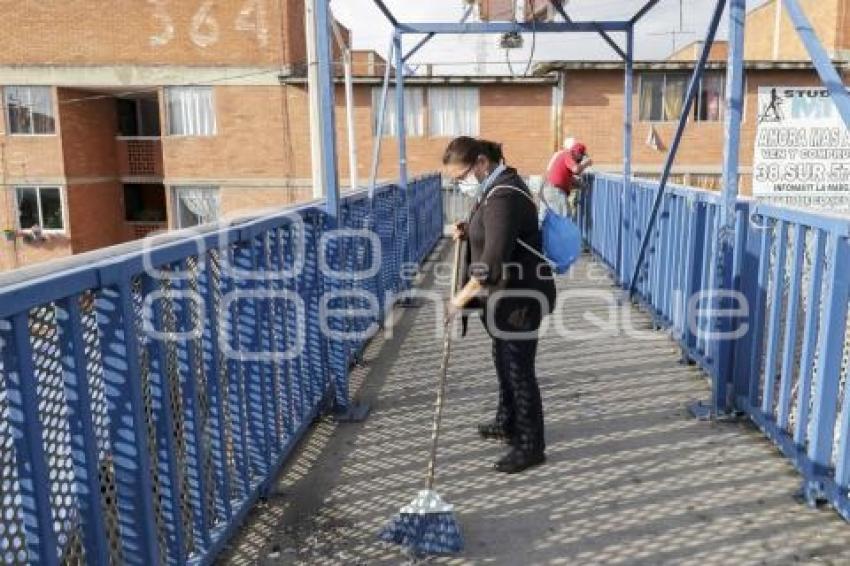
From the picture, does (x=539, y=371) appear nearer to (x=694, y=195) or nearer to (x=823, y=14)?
(x=694, y=195)

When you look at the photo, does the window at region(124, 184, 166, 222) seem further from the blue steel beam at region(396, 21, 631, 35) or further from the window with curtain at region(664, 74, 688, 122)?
the blue steel beam at region(396, 21, 631, 35)

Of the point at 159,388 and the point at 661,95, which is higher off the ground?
the point at 661,95

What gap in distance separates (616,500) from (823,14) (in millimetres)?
26954

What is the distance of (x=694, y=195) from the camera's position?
5453mm

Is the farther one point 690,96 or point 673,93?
point 673,93

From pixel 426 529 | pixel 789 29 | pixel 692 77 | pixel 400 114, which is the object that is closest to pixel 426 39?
pixel 400 114

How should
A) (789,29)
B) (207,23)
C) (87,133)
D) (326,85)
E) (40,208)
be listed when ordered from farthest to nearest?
(789,29) < (87,133) < (40,208) < (207,23) < (326,85)

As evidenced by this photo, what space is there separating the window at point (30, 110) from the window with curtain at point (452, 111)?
1349cm

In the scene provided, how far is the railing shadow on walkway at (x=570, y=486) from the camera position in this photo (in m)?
3.07

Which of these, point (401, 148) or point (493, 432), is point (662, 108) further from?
point (493, 432)

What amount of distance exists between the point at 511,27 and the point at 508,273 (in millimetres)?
5008

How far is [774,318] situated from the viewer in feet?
12.6

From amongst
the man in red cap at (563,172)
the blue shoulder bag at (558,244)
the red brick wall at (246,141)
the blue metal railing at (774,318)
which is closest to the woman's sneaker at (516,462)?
the blue shoulder bag at (558,244)

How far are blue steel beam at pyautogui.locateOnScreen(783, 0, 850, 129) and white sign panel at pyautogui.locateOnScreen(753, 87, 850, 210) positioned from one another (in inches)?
194
